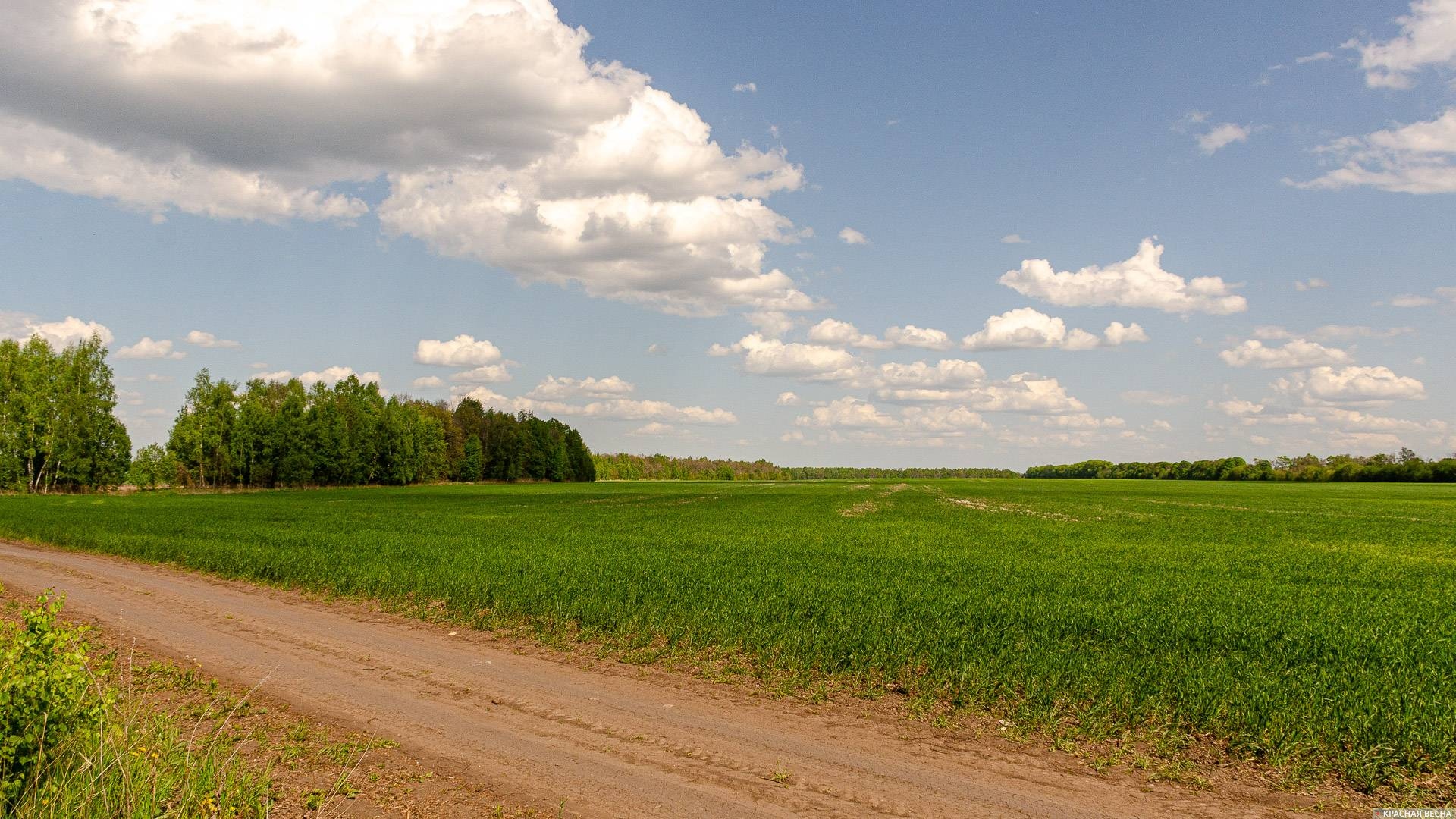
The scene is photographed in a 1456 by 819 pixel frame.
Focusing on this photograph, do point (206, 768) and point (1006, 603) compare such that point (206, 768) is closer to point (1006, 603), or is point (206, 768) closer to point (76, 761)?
point (76, 761)

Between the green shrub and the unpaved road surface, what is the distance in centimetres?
346

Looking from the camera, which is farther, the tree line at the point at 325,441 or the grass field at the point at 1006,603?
the tree line at the point at 325,441

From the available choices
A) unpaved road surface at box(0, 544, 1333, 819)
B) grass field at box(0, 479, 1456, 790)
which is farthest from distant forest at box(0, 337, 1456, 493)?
unpaved road surface at box(0, 544, 1333, 819)

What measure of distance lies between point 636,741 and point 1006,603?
1013cm

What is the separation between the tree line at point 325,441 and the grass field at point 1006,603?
221 ft

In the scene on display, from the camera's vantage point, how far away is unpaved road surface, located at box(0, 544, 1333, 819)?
7.88 meters

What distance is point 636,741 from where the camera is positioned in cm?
948

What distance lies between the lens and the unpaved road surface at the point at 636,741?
7.88 meters

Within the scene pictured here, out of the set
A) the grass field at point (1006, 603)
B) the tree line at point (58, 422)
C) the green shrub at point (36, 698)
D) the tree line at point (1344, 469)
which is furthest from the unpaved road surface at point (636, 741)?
the tree line at point (1344, 469)

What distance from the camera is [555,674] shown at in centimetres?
1280

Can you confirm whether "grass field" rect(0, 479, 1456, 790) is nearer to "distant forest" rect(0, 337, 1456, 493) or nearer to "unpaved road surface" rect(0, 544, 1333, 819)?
"unpaved road surface" rect(0, 544, 1333, 819)

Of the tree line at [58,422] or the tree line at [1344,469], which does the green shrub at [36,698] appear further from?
the tree line at [1344,469]

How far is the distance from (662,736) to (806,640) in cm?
460

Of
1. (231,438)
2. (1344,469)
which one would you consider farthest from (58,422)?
(1344,469)
